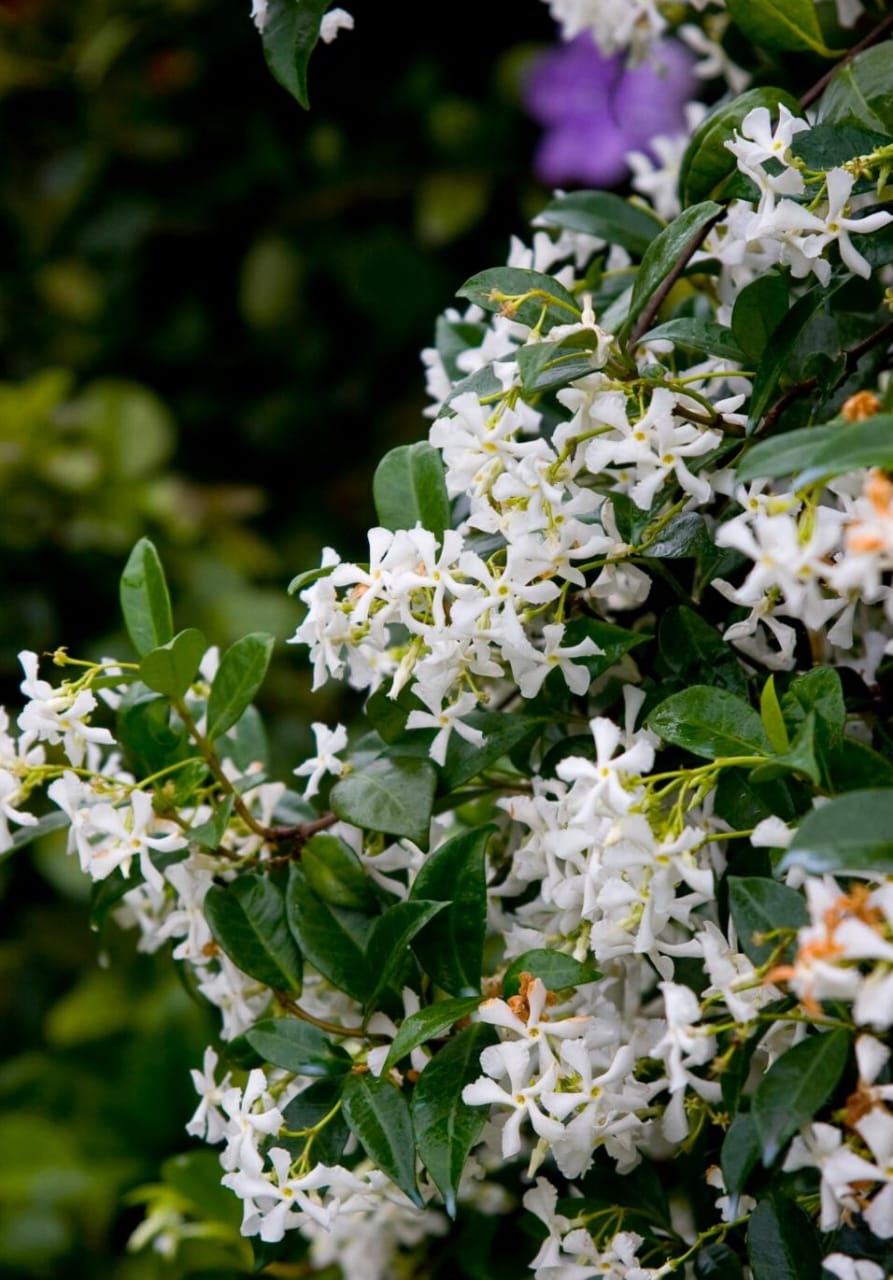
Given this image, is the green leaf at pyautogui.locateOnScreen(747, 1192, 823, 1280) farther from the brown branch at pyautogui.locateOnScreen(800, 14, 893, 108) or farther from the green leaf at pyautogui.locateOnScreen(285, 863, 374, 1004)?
the brown branch at pyautogui.locateOnScreen(800, 14, 893, 108)

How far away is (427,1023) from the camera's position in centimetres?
56

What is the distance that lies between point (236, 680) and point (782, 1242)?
0.33 m

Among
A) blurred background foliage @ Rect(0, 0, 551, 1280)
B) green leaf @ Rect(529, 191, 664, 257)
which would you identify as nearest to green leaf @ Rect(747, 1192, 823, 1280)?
green leaf @ Rect(529, 191, 664, 257)

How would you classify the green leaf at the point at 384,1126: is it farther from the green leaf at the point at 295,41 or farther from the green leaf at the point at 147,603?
the green leaf at the point at 295,41

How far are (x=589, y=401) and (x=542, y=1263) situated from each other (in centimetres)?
35

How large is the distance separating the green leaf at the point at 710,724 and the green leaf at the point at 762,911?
53 mm

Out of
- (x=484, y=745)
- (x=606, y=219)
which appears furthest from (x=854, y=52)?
(x=484, y=745)

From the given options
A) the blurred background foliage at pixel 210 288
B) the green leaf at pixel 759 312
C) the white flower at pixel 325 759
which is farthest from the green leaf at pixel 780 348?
the blurred background foliage at pixel 210 288

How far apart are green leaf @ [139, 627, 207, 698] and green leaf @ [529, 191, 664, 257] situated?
12.4 inches

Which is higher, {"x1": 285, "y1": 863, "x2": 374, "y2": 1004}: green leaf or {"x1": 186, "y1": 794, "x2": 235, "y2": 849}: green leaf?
{"x1": 186, "y1": 794, "x2": 235, "y2": 849}: green leaf

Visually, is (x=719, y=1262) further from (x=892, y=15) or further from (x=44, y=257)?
(x=44, y=257)

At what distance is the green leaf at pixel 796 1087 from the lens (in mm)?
447

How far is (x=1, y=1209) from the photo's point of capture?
126 centimetres

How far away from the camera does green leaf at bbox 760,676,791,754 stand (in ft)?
1.69
